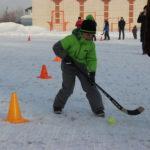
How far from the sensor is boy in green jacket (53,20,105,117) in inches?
276

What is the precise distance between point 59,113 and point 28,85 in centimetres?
318

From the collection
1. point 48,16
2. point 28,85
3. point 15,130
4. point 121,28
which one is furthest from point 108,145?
point 48,16

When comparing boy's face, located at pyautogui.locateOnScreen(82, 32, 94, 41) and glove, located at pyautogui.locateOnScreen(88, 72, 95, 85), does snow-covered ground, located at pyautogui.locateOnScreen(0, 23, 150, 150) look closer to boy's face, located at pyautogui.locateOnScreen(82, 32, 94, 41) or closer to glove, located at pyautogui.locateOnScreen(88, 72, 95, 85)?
glove, located at pyautogui.locateOnScreen(88, 72, 95, 85)

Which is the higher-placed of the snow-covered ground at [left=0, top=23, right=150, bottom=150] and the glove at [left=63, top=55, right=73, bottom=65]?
the glove at [left=63, top=55, right=73, bottom=65]

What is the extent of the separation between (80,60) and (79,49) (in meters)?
0.20

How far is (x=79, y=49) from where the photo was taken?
7.10m

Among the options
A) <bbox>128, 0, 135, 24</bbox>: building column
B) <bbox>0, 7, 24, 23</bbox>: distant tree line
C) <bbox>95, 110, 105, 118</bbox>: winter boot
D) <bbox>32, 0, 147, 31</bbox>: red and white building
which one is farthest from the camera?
<bbox>0, 7, 24, 23</bbox>: distant tree line

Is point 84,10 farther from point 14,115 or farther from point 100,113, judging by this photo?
point 14,115

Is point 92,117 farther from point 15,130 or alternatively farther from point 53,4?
point 53,4

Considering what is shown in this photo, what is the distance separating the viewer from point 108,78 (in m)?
12.0

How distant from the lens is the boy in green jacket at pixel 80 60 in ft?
23.0

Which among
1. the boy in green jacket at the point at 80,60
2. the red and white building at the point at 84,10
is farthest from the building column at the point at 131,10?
the boy in green jacket at the point at 80,60

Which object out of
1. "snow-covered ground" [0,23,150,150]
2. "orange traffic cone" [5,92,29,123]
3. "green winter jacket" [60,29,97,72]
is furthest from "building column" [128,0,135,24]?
"orange traffic cone" [5,92,29,123]

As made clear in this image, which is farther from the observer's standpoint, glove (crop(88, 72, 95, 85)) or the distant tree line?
the distant tree line
